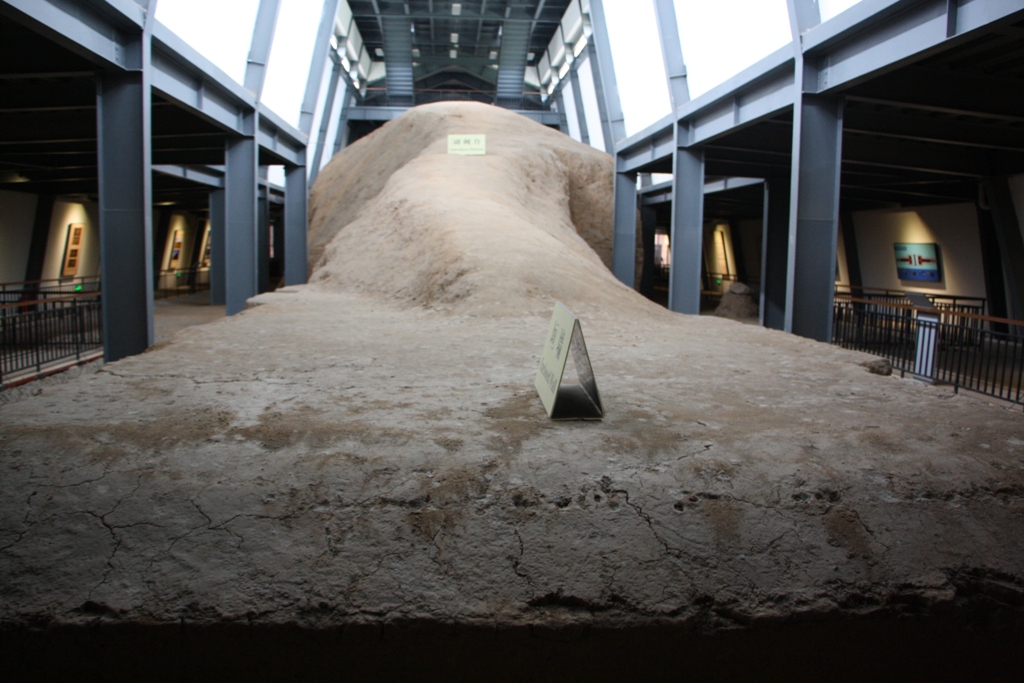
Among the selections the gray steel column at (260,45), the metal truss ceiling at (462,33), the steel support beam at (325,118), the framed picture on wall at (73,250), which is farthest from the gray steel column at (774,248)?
the framed picture on wall at (73,250)

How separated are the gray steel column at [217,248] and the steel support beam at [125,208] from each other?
13.0 m

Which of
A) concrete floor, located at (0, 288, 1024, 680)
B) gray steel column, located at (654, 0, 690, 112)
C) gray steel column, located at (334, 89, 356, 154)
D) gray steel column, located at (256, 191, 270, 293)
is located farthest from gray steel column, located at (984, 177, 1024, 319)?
gray steel column, located at (334, 89, 356, 154)

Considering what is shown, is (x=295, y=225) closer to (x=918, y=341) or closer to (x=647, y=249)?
(x=647, y=249)

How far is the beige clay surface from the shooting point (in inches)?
98.6

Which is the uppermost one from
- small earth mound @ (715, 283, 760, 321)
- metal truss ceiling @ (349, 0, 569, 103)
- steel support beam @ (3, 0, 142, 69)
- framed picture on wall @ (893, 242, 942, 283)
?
metal truss ceiling @ (349, 0, 569, 103)

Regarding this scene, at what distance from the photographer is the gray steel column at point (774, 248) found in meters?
17.8

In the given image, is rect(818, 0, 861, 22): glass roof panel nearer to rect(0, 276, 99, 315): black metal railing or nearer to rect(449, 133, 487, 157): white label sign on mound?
rect(449, 133, 487, 157): white label sign on mound

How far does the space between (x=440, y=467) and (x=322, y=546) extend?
68 cm

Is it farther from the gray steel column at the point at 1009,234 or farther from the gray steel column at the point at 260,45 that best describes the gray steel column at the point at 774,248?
the gray steel column at the point at 260,45

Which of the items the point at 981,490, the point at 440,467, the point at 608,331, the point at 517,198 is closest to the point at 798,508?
the point at 981,490

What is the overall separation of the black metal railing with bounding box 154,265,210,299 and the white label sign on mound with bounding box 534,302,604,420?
26403mm

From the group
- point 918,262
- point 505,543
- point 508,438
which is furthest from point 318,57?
point 505,543

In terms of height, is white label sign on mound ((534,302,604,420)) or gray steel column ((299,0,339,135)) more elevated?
gray steel column ((299,0,339,135))

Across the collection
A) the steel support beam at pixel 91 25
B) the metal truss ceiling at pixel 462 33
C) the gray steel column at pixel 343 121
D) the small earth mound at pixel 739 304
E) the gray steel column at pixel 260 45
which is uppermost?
the metal truss ceiling at pixel 462 33
